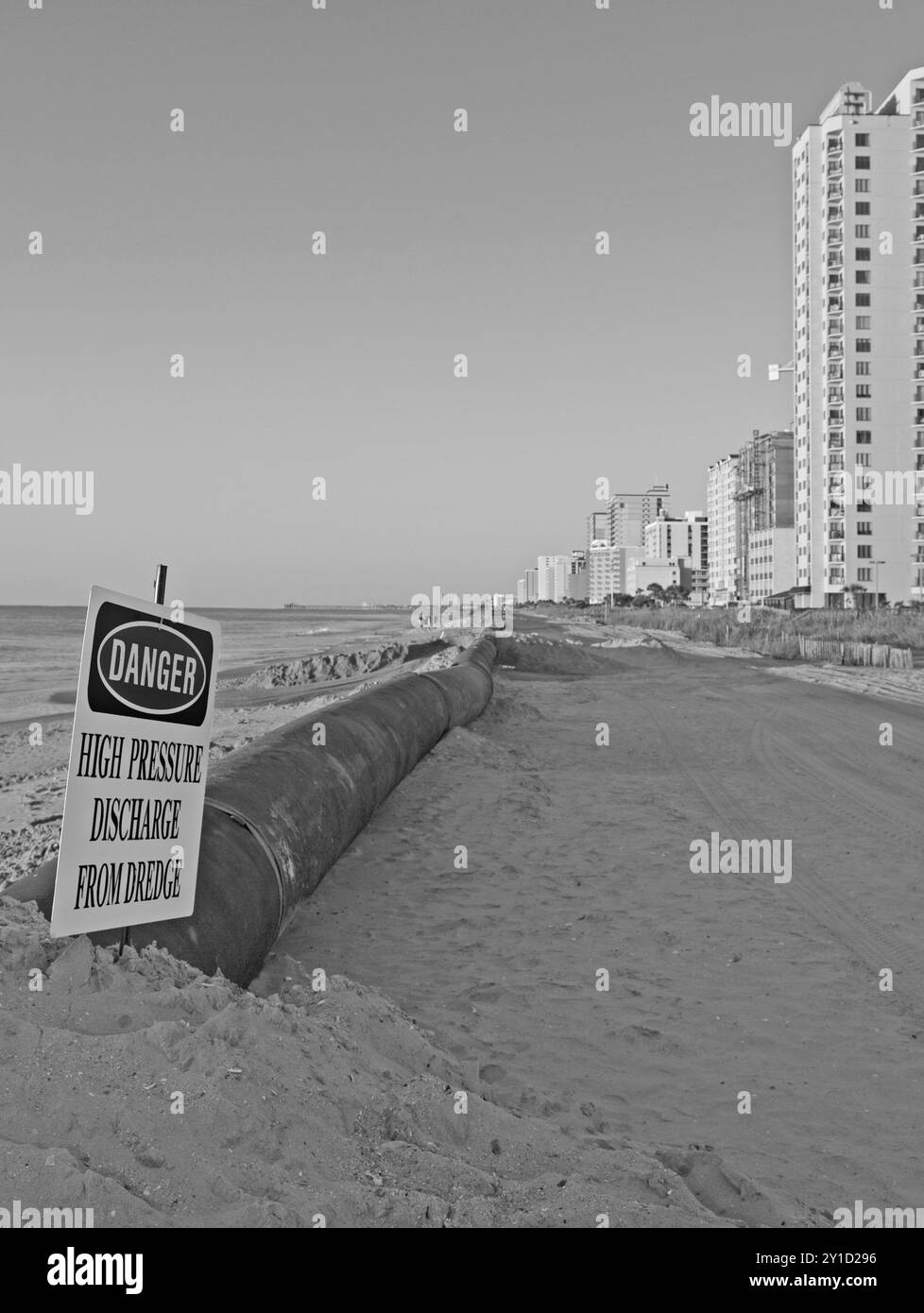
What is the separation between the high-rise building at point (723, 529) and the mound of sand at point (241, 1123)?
127828mm

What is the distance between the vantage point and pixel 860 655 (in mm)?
27828

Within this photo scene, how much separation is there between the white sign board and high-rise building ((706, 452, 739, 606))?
127m

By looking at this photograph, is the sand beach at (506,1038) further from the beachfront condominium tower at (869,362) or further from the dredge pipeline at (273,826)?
the beachfront condominium tower at (869,362)

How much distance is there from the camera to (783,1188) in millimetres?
3104

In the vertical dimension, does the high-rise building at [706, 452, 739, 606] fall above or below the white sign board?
above

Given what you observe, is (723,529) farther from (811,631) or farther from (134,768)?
(134,768)

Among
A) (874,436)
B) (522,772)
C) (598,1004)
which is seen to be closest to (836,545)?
(874,436)

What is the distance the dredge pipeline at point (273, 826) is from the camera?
12.7 feet

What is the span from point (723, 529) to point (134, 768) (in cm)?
16039

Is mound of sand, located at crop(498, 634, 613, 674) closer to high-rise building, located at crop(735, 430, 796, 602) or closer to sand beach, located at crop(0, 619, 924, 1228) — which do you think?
sand beach, located at crop(0, 619, 924, 1228)

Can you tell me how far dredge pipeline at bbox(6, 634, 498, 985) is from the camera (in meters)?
3.87

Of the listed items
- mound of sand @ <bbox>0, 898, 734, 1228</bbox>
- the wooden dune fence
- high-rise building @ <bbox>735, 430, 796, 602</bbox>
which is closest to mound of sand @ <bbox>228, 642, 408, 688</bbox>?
the wooden dune fence

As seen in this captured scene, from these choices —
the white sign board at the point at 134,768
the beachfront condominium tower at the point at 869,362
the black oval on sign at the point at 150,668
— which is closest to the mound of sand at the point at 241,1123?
the white sign board at the point at 134,768

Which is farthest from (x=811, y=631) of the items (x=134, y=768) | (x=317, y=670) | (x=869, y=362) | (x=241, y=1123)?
(x=869, y=362)
